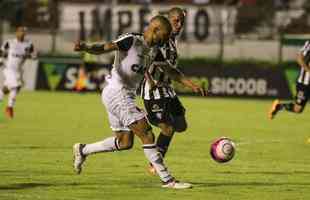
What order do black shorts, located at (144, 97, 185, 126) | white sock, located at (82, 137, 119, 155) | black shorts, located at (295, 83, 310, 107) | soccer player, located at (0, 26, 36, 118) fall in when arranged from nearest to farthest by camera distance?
white sock, located at (82, 137, 119, 155) < black shorts, located at (144, 97, 185, 126) < black shorts, located at (295, 83, 310, 107) < soccer player, located at (0, 26, 36, 118)

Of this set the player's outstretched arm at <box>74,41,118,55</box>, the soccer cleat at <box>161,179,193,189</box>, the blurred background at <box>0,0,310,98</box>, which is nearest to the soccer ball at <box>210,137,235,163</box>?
the soccer cleat at <box>161,179,193,189</box>

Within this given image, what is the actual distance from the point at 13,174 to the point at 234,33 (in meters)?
27.2

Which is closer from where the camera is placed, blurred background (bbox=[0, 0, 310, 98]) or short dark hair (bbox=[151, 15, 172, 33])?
short dark hair (bbox=[151, 15, 172, 33])

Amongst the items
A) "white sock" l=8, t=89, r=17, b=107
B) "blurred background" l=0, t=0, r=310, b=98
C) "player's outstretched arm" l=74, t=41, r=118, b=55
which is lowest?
"blurred background" l=0, t=0, r=310, b=98

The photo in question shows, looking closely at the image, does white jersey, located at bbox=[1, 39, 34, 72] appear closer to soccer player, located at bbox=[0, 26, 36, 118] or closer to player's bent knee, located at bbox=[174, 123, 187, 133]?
soccer player, located at bbox=[0, 26, 36, 118]

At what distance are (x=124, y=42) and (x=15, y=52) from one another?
53.0 ft

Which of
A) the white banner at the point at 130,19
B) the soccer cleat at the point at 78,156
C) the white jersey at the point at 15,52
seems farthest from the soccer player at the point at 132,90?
the white banner at the point at 130,19

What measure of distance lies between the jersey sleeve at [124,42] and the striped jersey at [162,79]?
5.60 feet

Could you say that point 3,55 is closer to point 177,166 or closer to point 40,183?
point 177,166

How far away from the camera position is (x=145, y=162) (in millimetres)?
16047

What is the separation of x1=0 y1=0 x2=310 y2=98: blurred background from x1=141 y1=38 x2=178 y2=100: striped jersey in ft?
68.7

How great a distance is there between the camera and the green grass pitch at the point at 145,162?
12439 mm

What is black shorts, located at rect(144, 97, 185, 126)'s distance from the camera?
47.9 feet

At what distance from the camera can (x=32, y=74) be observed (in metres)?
38.7
